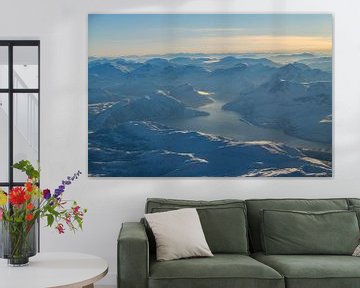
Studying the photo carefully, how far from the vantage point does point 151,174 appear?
507cm

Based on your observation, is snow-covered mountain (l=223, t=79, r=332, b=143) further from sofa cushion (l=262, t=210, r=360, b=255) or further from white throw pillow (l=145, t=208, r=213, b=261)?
white throw pillow (l=145, t=208, r=213, b=261)

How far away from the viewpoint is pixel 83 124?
199 inches

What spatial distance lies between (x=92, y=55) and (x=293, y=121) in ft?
5.78

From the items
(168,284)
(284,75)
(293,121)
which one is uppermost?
(284,75)

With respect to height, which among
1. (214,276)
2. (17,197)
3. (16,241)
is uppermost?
(17,197)

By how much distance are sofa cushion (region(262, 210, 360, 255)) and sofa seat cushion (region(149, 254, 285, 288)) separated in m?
0.56

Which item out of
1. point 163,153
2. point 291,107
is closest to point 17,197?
point 163,153

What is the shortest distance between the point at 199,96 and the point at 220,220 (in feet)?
3.58

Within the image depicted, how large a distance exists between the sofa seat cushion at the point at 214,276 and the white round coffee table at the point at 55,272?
418mm

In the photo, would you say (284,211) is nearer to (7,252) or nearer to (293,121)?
(293,121)

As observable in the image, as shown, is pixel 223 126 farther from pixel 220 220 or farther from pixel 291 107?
pixel 220 220

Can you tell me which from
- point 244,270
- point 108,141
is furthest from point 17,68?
point 244,270

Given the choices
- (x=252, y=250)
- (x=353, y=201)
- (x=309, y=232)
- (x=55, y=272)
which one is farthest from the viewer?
(x=353, y=201)

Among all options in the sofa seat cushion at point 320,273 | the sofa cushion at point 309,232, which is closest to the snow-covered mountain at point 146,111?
the sofa cushion at point 309,232
